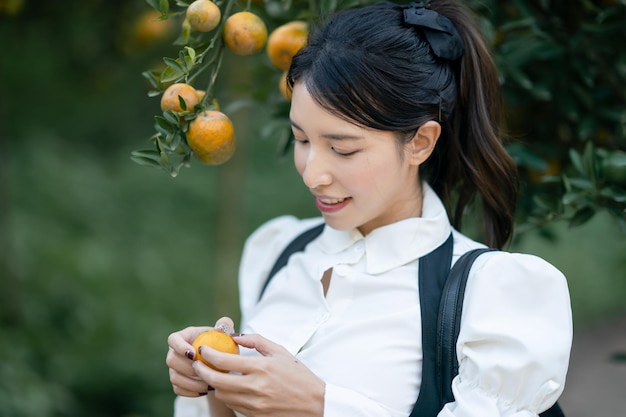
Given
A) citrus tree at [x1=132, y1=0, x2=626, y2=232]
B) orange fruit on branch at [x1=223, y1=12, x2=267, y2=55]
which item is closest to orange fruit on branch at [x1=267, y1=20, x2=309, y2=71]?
citrus tree at [x1=132, y1=0, x2=626, y2=232]

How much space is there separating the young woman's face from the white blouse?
98 millimetres

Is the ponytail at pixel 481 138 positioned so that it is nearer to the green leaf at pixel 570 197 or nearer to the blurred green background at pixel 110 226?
the green leaf at pixel 570 197

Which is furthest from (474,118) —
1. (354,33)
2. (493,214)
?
(354,33)

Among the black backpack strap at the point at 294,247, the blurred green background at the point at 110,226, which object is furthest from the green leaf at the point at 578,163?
the black backpack strap at the point at 294,247

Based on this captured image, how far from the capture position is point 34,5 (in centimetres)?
287

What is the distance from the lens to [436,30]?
1.44 m

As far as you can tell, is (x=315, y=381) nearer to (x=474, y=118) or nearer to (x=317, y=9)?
(x=474, y=118)

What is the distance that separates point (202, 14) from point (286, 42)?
0.29 meters

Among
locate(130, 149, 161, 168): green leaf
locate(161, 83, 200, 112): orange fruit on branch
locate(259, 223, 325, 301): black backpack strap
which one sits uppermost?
locate(161, 83, 200, 112): orange fruit on branch

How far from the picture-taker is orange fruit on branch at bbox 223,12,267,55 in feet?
4.84

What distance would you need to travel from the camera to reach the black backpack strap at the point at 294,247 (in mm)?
1718

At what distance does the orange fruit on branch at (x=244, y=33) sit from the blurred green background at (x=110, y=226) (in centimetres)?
47

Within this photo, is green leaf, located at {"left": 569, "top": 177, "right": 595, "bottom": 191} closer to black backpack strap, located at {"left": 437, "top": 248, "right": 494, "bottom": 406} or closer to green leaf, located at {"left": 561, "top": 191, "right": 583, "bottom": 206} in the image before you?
green leaf, located at {"left": 561, "top": 191, "right": 583, "bottom": 206}

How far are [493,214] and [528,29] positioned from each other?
0.64m
